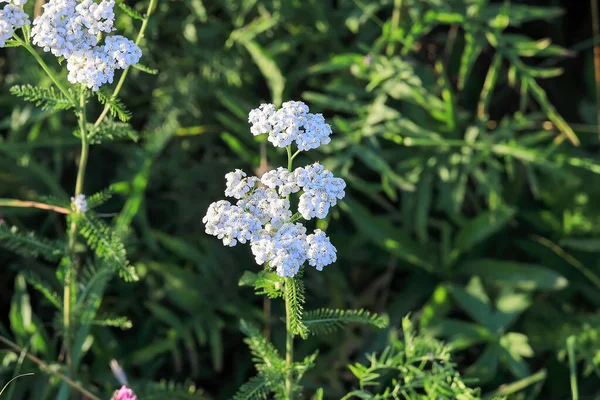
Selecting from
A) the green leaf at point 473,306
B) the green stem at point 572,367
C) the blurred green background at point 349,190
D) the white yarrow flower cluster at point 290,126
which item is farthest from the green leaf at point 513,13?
the white yarrow flower cluster at point 290,126

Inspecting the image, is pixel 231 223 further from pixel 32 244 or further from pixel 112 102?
pixel 32 244

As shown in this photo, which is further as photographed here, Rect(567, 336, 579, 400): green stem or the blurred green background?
the blurred green background

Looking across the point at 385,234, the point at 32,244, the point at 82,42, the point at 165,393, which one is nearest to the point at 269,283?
the point at 82,42

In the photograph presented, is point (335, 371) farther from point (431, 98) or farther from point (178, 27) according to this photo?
point (178, 27)

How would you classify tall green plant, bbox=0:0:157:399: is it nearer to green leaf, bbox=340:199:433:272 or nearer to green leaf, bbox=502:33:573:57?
green leaf, bbox=340:199:433:272

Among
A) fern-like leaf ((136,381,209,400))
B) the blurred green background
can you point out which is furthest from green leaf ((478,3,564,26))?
fern-like leaf ((136,381,209,400))

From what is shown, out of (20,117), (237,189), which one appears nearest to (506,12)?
(237,189)
